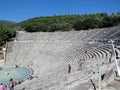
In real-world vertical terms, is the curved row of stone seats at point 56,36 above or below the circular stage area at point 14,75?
above

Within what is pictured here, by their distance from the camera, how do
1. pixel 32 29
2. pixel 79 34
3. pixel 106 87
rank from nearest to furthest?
pixel 106 87 < pixel 79 34 < pixel 32 29

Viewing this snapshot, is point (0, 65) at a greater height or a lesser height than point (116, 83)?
lesser

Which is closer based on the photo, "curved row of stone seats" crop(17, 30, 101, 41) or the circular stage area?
the circular stage area

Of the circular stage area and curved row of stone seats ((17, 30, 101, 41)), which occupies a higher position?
curved row of stone seats ((17, 30, 101, 41))

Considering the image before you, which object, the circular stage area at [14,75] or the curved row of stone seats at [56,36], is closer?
the circular stage area at [14,75]

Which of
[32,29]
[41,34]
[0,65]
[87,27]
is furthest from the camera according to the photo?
[32,29]

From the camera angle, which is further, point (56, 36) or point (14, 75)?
point (56, 36)

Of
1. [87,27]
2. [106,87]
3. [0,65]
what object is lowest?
[0,65]

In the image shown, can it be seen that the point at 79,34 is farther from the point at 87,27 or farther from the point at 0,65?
the point at 0,65

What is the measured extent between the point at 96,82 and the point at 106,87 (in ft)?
1.90

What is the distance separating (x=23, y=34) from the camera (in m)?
61.8

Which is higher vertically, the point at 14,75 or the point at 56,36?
the point at 56,36

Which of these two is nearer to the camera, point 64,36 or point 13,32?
point 64,36

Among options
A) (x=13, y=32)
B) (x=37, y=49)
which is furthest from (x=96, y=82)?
(x=13, y=32)
